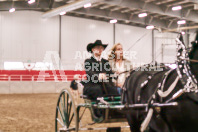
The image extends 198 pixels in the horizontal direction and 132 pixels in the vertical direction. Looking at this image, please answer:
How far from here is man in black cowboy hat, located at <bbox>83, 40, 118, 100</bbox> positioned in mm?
4117

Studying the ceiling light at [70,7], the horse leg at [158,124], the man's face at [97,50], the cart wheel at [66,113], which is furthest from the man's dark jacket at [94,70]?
the ceiling light at [70,7]

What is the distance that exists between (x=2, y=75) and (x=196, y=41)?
1622 centimetres

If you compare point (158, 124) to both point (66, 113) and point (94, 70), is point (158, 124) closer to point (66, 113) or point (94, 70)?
point (94, 70)

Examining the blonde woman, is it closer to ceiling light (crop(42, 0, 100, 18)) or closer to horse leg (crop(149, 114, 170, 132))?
horse leg (crop(149, 114, 170, 132))

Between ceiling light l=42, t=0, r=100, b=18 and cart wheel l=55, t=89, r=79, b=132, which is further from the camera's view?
ceiling light l=42, t=0, r=100, b=18

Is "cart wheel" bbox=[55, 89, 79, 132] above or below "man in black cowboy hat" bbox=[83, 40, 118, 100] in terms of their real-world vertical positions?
below

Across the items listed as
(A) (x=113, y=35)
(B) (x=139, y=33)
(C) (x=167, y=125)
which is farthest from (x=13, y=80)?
(C) (x=167, y=125)

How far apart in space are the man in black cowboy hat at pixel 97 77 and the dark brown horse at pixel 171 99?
81 centimetres

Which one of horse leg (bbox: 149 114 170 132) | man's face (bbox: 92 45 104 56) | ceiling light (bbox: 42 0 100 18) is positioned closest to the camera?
horse leg (bbox: 149 114 170 132)

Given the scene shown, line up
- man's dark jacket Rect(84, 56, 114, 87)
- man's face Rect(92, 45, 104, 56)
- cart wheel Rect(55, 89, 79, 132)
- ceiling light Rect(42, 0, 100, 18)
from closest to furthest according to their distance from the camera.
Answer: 1. cart wheel Rect(55, 89, 79, 132)
2. man's dark jacket Rect(84, 56, 114, 87)
3. man's face Rect(92, 45, 104, 56)
4. ceiling light Rect(42, 0, 100, 18)

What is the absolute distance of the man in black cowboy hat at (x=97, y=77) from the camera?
4.12 m

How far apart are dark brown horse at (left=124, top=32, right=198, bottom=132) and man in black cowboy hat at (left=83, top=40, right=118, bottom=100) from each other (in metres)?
0.81

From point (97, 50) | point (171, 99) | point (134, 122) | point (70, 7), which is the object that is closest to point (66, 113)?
point (97, 50)

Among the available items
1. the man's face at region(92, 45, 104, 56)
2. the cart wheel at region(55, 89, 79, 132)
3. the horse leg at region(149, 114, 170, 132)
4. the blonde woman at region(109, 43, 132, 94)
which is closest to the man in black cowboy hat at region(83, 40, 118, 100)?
the man's face at region(92, 45, 104, 56)
